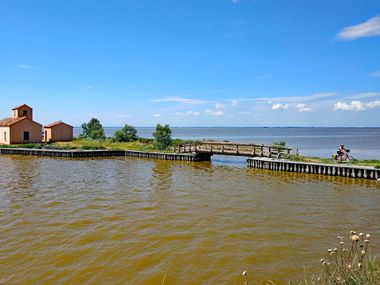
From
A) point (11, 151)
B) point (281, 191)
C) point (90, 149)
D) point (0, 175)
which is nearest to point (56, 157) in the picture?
point (90, 149)

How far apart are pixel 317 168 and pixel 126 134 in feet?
114

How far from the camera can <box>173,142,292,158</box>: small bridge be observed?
31.8 metres

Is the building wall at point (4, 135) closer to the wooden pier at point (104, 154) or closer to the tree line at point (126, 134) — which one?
the wooden pier at point (104, 154)

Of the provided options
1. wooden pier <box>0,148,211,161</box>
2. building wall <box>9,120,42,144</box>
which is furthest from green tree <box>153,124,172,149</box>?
building wall <box>9,120,42,144</box>

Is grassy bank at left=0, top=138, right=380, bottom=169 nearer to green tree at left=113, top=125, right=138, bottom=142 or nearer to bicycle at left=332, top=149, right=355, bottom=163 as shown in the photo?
bicycle at left=332, top=149, right=355, bottom=163

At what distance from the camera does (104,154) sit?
131 ft

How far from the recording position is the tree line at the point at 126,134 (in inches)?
1666

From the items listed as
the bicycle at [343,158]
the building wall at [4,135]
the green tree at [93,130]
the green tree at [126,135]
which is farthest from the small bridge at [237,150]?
the building wall at [4,135]

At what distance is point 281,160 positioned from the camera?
2952 centimetres

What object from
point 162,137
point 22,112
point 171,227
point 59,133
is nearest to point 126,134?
Answer: point 59,133

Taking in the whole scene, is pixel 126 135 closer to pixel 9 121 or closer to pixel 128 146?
pixel 128 146

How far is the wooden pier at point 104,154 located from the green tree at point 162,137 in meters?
3.69

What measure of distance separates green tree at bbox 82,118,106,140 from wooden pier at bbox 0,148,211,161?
1529 centimetres

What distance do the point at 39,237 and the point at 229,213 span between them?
7468 mm
